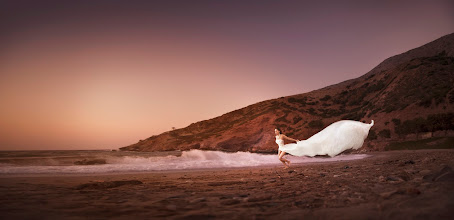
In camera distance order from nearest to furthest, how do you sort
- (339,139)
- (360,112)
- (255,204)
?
(255,204), (339,139), (360,112)

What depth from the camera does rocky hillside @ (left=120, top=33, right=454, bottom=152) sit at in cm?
3709

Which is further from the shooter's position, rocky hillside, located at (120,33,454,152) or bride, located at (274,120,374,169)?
rocky hillside, located at (120,33,454,152)

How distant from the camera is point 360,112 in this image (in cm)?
5219

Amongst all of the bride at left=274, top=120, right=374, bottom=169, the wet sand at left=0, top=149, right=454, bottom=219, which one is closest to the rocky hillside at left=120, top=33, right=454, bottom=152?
the bride at left=274, top=120, right=374, bottom=169

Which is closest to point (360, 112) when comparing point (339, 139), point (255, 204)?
point (339, 139)

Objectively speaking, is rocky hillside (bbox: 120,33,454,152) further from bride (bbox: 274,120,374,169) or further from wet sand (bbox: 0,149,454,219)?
wet sand (bbox: 0,149,454,219)

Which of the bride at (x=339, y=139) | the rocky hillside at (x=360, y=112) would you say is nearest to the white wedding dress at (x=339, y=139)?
the bride at (x=339, y=139)

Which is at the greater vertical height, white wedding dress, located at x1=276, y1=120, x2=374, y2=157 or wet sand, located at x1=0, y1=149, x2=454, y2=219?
white wedding dress, located at x1=276, y1=120, x2=374, y2=157

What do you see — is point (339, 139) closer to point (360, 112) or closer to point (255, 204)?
point (255, 204)

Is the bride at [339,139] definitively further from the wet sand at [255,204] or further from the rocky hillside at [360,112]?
the rocky hillside at [360,112]

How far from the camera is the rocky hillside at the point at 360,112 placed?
122 feet

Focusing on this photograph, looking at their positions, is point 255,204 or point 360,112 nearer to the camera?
point 255,204

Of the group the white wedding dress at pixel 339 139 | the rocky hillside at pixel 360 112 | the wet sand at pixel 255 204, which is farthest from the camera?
the rocky hillside at pixel 360 112

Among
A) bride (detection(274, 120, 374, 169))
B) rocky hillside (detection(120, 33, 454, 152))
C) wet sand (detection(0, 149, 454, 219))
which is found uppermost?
rocky hillside (detection(120, 33, 454, 152))
